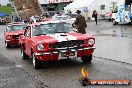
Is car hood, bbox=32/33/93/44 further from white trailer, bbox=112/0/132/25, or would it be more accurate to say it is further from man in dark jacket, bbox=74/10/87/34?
white trailer, bbox=112/0/132/25

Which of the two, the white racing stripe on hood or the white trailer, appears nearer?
the white racing stripe on hood

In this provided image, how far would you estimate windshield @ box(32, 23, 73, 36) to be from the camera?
44.3 feet

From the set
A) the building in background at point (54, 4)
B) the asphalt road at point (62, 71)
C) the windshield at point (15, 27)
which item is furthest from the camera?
the building in background at point (54, 4)

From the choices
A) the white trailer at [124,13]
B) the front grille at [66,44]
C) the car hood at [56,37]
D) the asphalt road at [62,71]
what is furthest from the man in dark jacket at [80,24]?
the white trailer at [124,13]

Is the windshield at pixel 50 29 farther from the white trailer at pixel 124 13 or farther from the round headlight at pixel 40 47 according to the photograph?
the white trailer at pixel 124 13

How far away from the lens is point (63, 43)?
12.1 metres

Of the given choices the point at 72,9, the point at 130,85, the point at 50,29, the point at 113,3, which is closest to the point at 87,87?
the point at 130,85

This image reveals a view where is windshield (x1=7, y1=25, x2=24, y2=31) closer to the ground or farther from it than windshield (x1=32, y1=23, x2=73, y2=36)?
closer to the ground

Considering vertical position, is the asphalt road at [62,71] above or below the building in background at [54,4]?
below

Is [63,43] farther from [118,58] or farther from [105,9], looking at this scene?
[105,9]

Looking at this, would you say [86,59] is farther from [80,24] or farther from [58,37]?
[80,24]

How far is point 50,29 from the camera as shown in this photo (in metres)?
13.6

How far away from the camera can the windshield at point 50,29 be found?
531 inches

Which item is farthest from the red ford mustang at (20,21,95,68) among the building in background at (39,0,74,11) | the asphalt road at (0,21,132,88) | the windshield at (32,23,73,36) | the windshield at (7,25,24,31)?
the building in background at (39,0,74,11)
